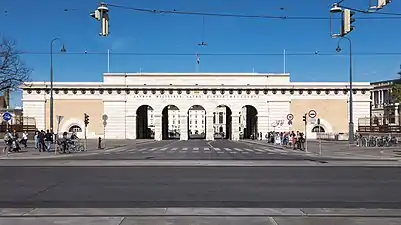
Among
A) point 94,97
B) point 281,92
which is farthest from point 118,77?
point 281,92

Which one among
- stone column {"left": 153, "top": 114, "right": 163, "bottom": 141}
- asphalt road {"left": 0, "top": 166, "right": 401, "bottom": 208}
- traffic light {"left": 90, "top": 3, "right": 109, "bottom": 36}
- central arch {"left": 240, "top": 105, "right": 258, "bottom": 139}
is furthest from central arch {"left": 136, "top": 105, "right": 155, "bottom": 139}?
asphalt road {"left": 0, "top": 166, "right": 401, "bottom": 208}

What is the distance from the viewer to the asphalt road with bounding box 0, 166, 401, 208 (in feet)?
43.9

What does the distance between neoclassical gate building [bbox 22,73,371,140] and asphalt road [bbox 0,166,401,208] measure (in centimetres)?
7949

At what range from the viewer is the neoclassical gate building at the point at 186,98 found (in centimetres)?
10094

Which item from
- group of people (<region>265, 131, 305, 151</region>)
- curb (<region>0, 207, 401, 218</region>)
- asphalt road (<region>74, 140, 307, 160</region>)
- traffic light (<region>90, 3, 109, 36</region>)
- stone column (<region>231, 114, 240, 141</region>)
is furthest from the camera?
stone column (<region>231, 114, 240, 141</region>)

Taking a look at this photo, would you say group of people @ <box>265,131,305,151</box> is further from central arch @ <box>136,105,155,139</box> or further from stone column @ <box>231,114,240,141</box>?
central arch @ <box>136,105,155,139</box>

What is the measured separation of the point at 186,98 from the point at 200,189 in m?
86.8

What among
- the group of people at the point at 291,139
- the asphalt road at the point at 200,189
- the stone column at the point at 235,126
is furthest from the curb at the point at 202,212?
the stone column at the point at 235,126

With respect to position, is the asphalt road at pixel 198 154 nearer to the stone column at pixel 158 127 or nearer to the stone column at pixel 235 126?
the stone column at pixel 158 127

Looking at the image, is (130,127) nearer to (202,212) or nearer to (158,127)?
(158,127)

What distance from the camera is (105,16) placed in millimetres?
22672

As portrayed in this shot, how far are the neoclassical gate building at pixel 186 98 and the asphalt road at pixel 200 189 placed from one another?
7949 centimetres

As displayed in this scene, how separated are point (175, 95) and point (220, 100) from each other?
8775mm

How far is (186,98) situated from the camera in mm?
102812
